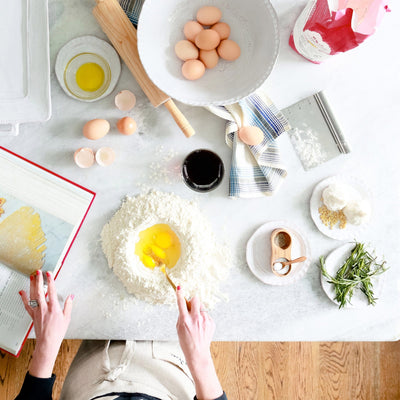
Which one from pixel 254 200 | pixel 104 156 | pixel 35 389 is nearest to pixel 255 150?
pixel 254 200

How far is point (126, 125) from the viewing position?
965mm

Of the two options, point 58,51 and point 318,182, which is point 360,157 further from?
point 58,51

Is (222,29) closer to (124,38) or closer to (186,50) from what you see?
(186,50)

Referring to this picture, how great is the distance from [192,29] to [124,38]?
158 mm

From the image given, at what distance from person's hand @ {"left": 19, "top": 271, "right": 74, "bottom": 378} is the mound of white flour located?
0.16 metres

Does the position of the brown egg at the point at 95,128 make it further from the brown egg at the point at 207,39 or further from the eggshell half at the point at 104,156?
the brown egg at the point at 207,39

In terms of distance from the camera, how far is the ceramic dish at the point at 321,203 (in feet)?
3.36

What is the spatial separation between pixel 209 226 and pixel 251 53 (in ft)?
1.39

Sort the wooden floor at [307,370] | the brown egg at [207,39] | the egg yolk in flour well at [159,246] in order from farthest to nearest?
the wooden floor at [307,370]
the egg yolk in flour well at [159,246]
the brown egg at [207,39]

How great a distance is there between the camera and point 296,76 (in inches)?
39.6

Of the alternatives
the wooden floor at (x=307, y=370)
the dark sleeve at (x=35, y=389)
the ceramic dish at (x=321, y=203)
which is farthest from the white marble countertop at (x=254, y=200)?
the wooden floor at (x=307, y=370)

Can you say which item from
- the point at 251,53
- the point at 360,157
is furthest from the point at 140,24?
the point at 360,157

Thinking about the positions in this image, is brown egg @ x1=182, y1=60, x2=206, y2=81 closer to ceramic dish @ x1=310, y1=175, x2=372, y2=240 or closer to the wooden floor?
ceramic dish @ x1=310, y1=175, x2=372, y2=240

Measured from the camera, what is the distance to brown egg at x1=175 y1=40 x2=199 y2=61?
3.03ft
